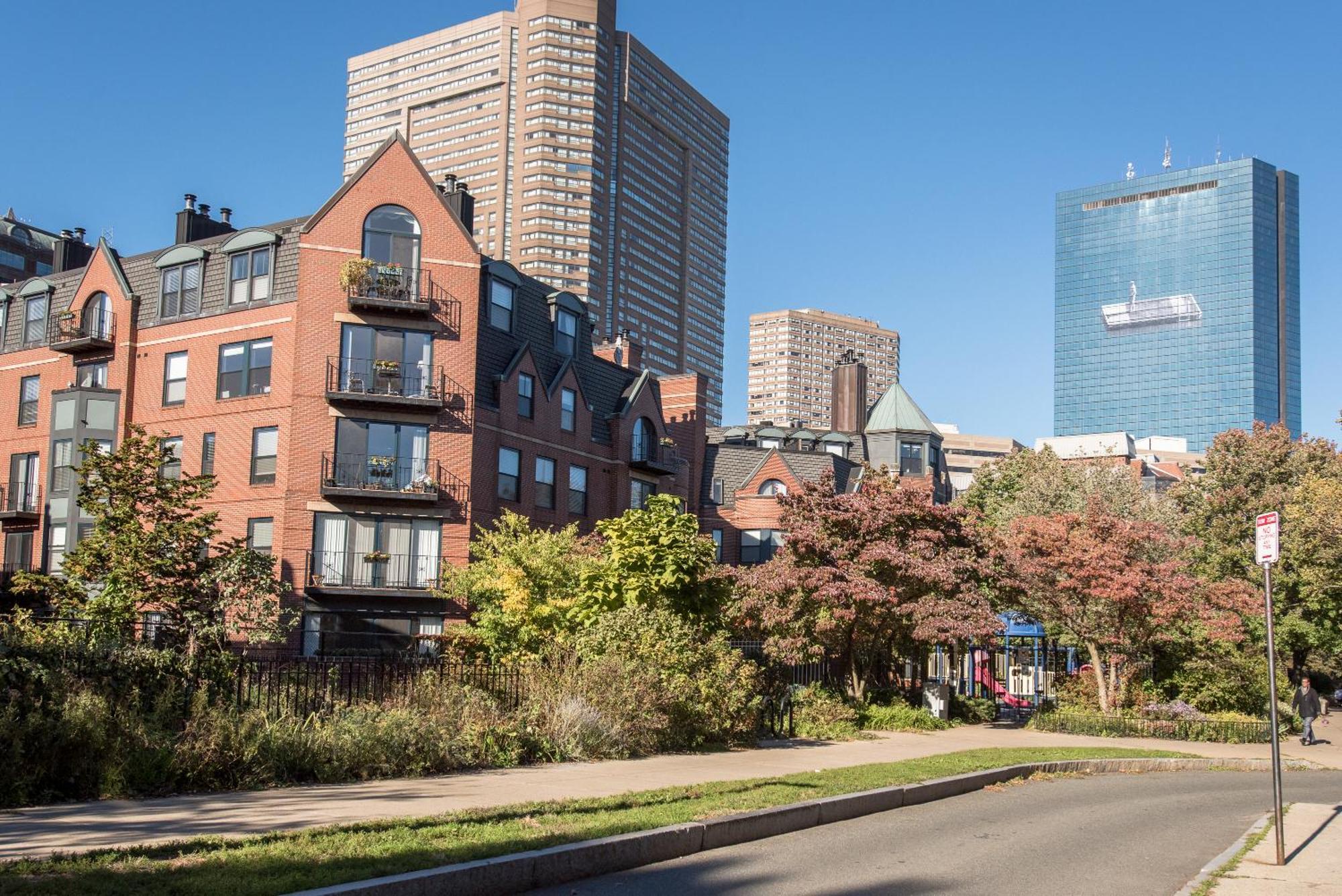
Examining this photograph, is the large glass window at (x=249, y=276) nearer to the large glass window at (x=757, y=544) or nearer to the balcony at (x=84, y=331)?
the balcony at (x=84, y=331)

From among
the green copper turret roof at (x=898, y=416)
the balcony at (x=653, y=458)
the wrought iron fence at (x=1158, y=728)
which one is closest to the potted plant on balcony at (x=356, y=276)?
the balcony at (x=653, y=458)

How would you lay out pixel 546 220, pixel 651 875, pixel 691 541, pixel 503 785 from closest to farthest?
pixel 651 875 → pixel 503 785 → pixel 691 541 → pixel 546 220

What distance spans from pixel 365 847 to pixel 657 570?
12153 millimetres

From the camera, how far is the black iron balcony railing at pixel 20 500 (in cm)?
4194

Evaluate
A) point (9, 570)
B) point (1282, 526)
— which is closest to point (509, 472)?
point (9, 570)

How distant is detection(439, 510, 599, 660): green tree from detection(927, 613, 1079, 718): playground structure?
31.5 feet

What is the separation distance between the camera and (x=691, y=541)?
71.0 feet

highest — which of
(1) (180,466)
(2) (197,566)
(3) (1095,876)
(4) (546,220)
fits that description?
(4) (546,220)

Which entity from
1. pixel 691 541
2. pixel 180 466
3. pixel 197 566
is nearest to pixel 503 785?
pixel 691 541

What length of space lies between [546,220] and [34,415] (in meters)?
114

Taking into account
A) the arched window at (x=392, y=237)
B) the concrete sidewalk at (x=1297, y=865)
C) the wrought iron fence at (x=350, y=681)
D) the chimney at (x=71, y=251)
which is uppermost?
the chimney at (x=71, y=251)

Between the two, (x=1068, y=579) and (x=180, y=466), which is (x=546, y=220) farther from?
(x=1068, y=579)

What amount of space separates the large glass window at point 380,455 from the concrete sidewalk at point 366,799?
18.6 metres

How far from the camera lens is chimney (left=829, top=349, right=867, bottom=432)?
6575cm
